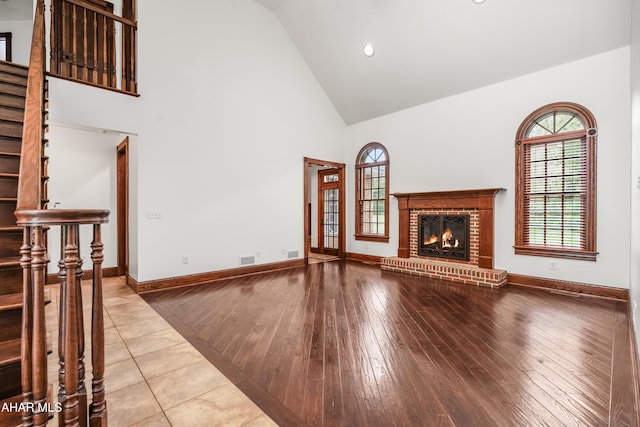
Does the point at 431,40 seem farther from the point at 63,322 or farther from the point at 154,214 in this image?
the point at 63,322

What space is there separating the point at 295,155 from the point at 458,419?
5.34 meters

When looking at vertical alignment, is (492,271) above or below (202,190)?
below

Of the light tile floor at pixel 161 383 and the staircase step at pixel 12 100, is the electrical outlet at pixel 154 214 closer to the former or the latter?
the light tile floor at pixel 161 383

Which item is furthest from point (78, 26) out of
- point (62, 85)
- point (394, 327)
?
point (394, 327)

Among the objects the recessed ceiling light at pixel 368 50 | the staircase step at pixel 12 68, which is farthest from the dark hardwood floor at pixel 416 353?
the recessed ceiling light at pixel 368 50

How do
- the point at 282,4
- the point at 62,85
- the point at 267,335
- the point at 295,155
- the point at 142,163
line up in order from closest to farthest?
1. the point at 267,335
2. the point at 62,85
3. the point at 142,163
4. the point at 282,4
5. the point at 295,155

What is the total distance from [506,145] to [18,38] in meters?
9.02

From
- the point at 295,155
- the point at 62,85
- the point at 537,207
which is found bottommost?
the point at 537,207

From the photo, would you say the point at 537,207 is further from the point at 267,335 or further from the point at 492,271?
the point at 267,335

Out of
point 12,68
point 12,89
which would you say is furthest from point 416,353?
point 12,68

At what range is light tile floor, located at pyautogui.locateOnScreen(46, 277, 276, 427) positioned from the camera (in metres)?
1.70

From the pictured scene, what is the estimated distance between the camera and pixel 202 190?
490cm

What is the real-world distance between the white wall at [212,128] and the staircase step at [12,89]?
2.08 ft

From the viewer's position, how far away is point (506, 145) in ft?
16.1
